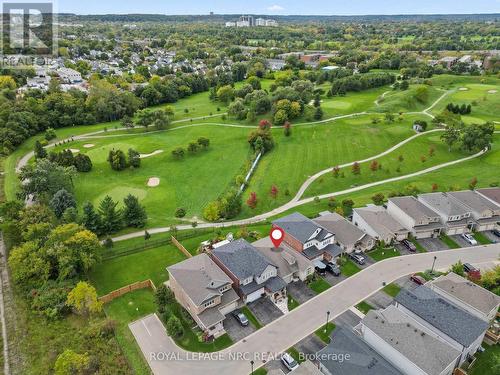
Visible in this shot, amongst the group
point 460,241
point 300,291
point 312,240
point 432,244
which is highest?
point 312,240

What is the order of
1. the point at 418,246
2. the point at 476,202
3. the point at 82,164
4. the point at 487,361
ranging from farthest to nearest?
the point at 82,164, the point at 476,202, the point at 418,246, the point at 487,361

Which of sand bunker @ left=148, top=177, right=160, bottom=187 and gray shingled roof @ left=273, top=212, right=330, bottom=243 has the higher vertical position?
sand bunker @ left=148, top=177, right=160, bottom=187

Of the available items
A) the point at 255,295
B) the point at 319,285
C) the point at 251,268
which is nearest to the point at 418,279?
the point at 319,285

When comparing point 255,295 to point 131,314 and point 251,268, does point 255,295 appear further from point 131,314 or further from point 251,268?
point 131,314

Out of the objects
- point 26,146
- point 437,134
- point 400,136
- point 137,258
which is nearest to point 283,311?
point 137,258

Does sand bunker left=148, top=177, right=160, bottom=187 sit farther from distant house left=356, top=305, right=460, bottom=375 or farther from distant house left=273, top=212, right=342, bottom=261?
distant house left=356, top=305, right=460, bottom=375

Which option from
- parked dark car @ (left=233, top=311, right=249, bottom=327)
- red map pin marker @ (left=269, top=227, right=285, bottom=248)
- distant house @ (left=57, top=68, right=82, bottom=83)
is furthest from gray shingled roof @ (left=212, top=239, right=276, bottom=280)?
distant house @ (left=57, top=68, right=82, bottom=83)

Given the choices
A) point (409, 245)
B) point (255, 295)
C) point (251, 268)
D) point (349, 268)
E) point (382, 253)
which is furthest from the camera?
point (409, 245)

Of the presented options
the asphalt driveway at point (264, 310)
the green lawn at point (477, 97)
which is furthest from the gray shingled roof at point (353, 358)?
the green lawn at point (477, 97)
